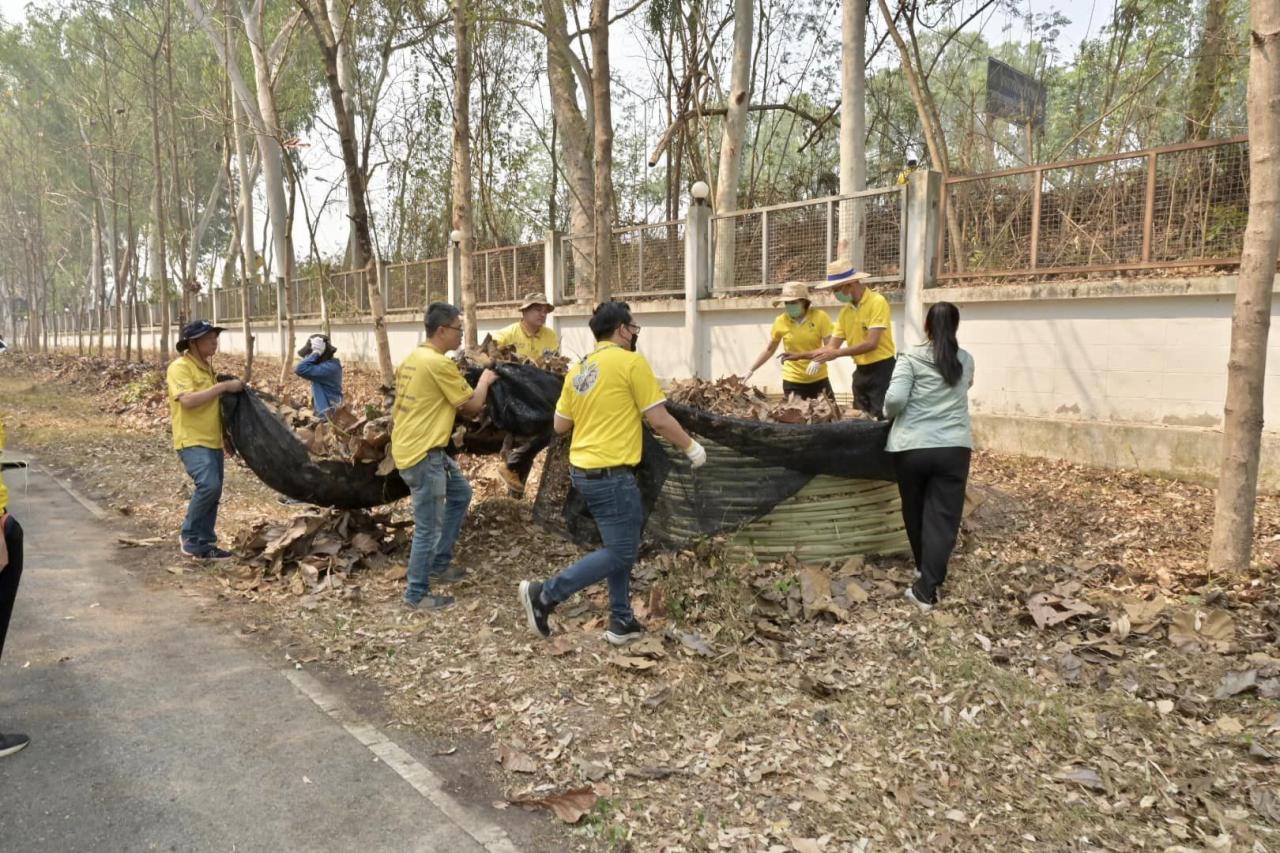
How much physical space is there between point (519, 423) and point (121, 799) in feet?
9.75

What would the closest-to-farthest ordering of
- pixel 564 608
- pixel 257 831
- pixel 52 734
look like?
pixel 257 831
pixel 52 734
pixel 564 608

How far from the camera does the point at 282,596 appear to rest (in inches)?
210

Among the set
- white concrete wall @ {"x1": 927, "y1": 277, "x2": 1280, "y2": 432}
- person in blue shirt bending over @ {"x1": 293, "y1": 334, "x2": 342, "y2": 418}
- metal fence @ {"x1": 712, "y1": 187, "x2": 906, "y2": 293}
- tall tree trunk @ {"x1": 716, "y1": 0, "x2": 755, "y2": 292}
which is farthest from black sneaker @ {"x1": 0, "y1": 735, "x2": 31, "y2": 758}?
tall tree trunk @ {"x1": 716, "y1": 0, "x2": 755, "y2": 292}

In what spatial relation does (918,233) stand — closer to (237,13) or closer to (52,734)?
(52,734)

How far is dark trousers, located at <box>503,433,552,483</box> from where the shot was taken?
5664 mm

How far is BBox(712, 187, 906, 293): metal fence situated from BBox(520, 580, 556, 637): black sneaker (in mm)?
6537

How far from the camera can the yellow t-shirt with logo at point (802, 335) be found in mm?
6793

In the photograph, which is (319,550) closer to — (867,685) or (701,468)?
(701,468)

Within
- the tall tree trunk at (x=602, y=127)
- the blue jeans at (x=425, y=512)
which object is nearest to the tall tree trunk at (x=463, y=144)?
the tall tree trunk at (x=602, y=127)

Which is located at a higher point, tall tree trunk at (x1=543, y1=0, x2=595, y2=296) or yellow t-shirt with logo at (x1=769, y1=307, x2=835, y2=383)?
A: tall tree trunk at (x1=543, y1=0, x2=595, y2=296)

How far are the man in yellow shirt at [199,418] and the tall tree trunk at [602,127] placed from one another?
3.39 metres

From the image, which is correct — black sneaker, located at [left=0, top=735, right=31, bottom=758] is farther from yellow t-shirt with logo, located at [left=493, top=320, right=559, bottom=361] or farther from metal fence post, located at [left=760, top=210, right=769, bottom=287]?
metal fence post, located at [left=760, top=210, right=769, bottom=287]

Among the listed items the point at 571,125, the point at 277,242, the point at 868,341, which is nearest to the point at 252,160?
the point at 277,242

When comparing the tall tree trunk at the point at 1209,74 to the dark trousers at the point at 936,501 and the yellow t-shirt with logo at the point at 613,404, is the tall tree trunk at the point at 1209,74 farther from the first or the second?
the yellow t-shirt with logo at the point at 613,404
